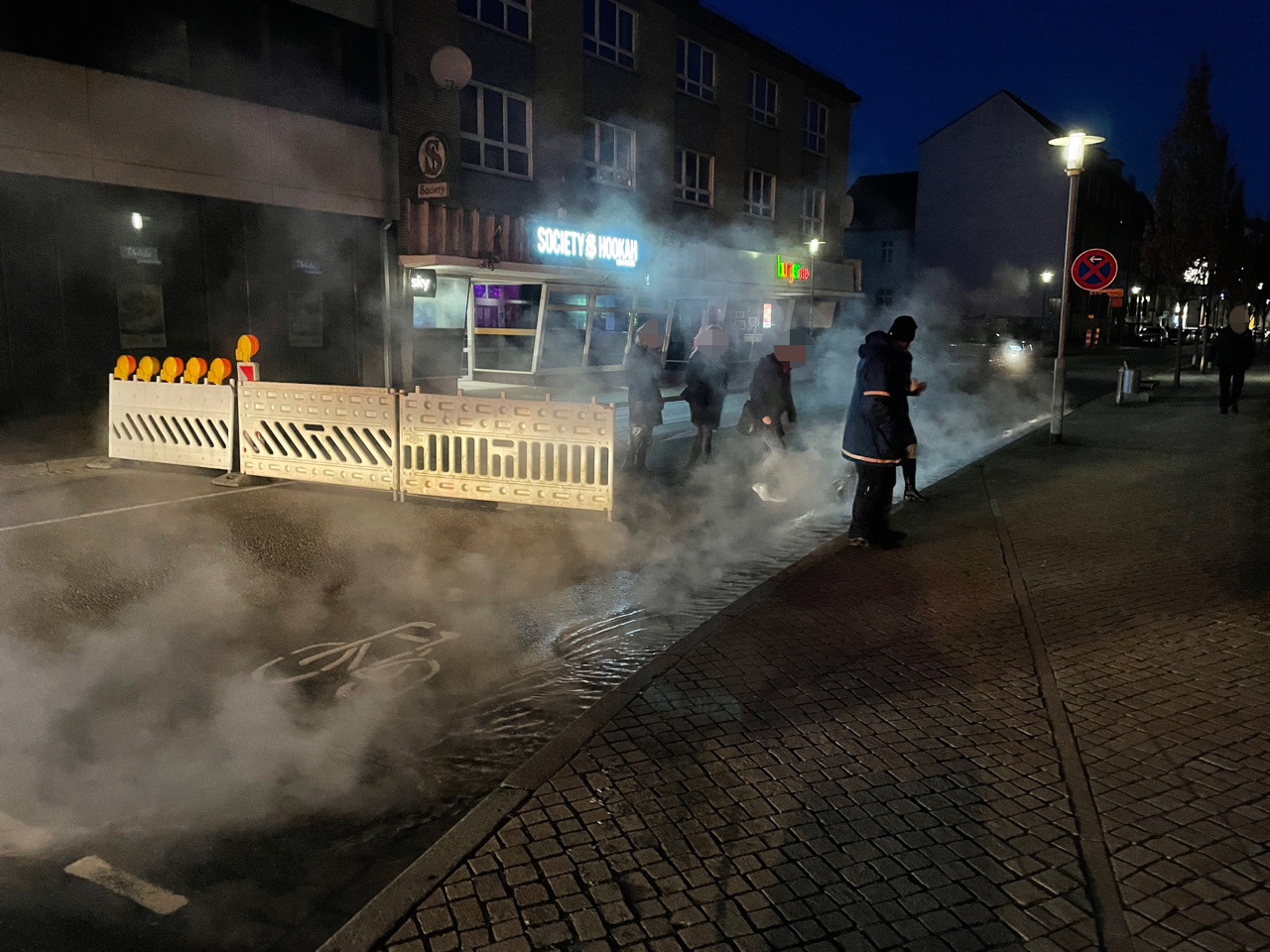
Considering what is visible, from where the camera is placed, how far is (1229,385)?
16.0 meters

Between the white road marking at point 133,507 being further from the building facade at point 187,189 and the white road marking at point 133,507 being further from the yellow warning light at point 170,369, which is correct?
the building facade at point 187,189

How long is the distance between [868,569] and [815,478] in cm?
386

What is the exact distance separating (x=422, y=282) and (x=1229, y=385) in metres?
14.3

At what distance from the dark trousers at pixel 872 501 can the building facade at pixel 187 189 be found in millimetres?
10157

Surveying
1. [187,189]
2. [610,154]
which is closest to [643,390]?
[187,189]

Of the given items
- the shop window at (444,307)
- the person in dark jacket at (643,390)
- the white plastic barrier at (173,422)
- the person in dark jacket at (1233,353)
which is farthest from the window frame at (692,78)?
the white plastic barrier at (173,422)

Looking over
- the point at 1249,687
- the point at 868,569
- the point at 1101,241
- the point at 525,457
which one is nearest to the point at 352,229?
the point at 525,457

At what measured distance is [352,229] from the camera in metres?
15.5

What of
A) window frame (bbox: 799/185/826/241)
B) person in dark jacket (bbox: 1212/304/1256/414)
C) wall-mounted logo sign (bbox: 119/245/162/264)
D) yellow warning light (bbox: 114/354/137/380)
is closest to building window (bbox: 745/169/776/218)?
window frame (bbox: 799/185/826/241)

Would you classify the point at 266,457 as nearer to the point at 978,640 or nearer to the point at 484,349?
the point at 978,640

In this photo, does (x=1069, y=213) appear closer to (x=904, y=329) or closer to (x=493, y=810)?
(x=904, y=329)

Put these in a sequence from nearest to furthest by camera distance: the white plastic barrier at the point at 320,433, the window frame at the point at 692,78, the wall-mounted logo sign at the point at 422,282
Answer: the white plastic barrier at the point at 320,433 < the wall-mounted logo sign at the point at 422,282 < the window frame at the point at 692,78

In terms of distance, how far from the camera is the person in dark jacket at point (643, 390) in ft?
31.8

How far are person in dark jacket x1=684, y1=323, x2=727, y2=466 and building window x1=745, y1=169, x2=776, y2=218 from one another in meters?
17.7
